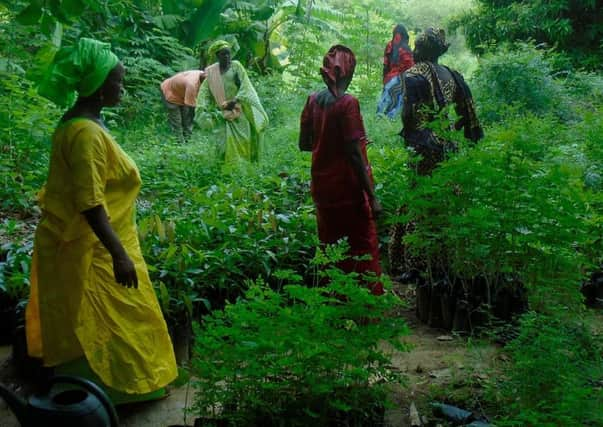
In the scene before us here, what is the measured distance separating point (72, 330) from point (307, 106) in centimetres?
214

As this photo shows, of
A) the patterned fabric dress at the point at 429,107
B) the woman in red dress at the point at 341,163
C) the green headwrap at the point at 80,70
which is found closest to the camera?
the green headwrap at the point at 80,70

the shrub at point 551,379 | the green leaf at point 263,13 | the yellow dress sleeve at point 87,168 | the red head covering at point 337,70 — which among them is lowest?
the shrub at point 551,379

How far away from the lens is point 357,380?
2.89 meters

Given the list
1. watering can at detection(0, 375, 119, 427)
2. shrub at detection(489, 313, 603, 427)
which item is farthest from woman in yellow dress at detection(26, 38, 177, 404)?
shrub at detection(489, 313, 603, 427)

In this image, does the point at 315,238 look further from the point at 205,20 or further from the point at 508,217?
the point at 205,20

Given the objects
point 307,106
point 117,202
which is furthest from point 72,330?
point 307,106

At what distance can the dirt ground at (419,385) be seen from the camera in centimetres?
348

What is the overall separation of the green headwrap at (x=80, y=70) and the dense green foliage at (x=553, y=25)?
12245 millimetres

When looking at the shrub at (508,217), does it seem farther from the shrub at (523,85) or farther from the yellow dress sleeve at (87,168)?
the shrub at (523,85)

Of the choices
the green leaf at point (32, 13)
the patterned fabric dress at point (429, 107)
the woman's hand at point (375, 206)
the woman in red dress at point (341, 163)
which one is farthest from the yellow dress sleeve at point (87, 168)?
the patterned fabric dress at point (429, 107)

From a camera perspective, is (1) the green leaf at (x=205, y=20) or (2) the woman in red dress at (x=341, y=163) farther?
(1) the green leaf at (x=205, y=20)

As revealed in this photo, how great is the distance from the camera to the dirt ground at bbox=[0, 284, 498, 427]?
348 centimetres

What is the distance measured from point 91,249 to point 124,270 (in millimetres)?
239

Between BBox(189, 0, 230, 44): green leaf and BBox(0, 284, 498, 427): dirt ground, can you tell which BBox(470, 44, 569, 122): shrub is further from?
BBox(0, 284, 498, 427): dirt ground
